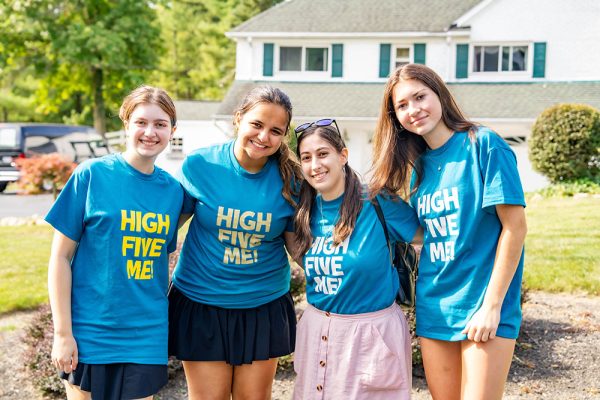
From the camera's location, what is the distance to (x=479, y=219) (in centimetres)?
273

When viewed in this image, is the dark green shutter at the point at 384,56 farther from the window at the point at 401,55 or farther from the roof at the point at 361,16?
the roof at the point at 361,16

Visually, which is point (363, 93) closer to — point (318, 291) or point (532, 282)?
point (532, 282)

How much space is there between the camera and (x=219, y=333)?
125 inches

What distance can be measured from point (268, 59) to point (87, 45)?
8.44m

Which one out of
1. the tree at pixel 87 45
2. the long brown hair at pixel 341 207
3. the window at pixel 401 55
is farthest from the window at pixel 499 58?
the long brown hair at pixel 341 207

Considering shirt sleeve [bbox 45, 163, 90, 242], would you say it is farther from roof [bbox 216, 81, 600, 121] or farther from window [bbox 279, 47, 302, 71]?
window [bbox 279, 47, 302, 71]

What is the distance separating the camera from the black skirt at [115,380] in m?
2.82

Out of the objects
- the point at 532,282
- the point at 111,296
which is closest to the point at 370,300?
the point at 111,296

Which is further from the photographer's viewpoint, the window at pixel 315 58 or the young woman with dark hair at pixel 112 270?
the window at pixel 315 58

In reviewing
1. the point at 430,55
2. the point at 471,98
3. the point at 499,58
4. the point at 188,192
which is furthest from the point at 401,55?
the point at 188,192

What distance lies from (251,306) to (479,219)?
3.90ft

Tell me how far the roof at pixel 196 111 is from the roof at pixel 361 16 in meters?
4.15

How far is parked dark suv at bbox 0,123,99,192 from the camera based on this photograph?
62.6 ft

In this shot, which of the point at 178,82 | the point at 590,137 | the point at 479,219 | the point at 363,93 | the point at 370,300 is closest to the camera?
the point at 479,219
